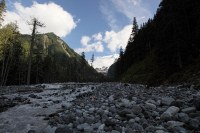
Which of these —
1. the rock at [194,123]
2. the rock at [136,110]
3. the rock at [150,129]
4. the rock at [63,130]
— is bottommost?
the rock at [63,130]

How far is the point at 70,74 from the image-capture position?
12625cm

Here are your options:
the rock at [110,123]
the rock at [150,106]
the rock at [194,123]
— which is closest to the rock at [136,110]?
the rock at [150,106]

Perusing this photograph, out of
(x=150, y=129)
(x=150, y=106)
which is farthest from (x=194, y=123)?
(x=150, y=106)

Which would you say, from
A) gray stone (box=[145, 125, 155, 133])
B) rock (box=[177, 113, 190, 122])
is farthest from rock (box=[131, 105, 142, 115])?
gray stone (box=[145, 125, 155, 133])

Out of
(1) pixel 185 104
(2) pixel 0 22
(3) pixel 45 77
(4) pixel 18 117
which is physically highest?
(2) pixel 0 22

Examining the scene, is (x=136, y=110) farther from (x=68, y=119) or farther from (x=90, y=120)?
(x=68, y=119)

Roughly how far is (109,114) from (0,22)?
103 feet

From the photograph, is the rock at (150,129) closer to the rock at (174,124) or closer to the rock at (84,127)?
the rock at (174,124)

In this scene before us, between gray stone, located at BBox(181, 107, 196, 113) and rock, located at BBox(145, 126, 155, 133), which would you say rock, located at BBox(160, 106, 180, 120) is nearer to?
gray stone, located at BBox(181, 107, 196, 113)

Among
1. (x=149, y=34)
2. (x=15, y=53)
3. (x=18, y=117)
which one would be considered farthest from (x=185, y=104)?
(x=149, y=34)

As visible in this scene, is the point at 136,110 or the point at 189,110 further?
the point at 136,110

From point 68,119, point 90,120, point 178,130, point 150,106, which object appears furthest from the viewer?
point 150,106

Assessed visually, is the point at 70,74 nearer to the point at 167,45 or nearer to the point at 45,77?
the point at 45,77

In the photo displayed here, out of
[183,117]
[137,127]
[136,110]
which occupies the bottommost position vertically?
[137,127]
